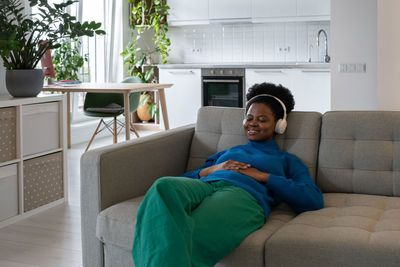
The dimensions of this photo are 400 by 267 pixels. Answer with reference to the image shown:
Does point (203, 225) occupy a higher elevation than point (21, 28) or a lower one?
lower

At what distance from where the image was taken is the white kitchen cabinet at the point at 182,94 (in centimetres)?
732

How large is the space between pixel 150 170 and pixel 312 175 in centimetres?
81

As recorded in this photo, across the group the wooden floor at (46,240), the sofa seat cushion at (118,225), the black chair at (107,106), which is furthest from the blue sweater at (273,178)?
the black chair at (107,106)

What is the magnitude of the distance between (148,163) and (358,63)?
9.03 ft

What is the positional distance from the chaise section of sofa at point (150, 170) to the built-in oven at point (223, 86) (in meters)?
4.00

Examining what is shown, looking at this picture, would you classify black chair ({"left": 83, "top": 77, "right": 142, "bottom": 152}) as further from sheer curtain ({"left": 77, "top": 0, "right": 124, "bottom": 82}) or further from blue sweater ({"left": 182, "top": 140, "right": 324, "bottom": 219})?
blue sweater ({"left": 182, "top": 140, "right": 324, "bottom": 219})

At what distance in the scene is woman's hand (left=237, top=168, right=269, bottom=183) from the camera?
2.39 m

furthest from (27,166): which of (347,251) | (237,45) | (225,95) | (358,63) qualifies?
(237,45)

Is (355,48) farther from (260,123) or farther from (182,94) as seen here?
(182,94)

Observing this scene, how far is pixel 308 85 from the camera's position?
654 cm

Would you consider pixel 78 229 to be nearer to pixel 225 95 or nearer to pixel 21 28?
pixel 21 28

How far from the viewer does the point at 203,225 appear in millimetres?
1973

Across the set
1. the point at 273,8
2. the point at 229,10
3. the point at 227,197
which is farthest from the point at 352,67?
the point at 227,197

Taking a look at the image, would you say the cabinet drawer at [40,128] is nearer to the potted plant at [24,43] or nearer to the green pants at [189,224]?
the potted plant at [24,43]
